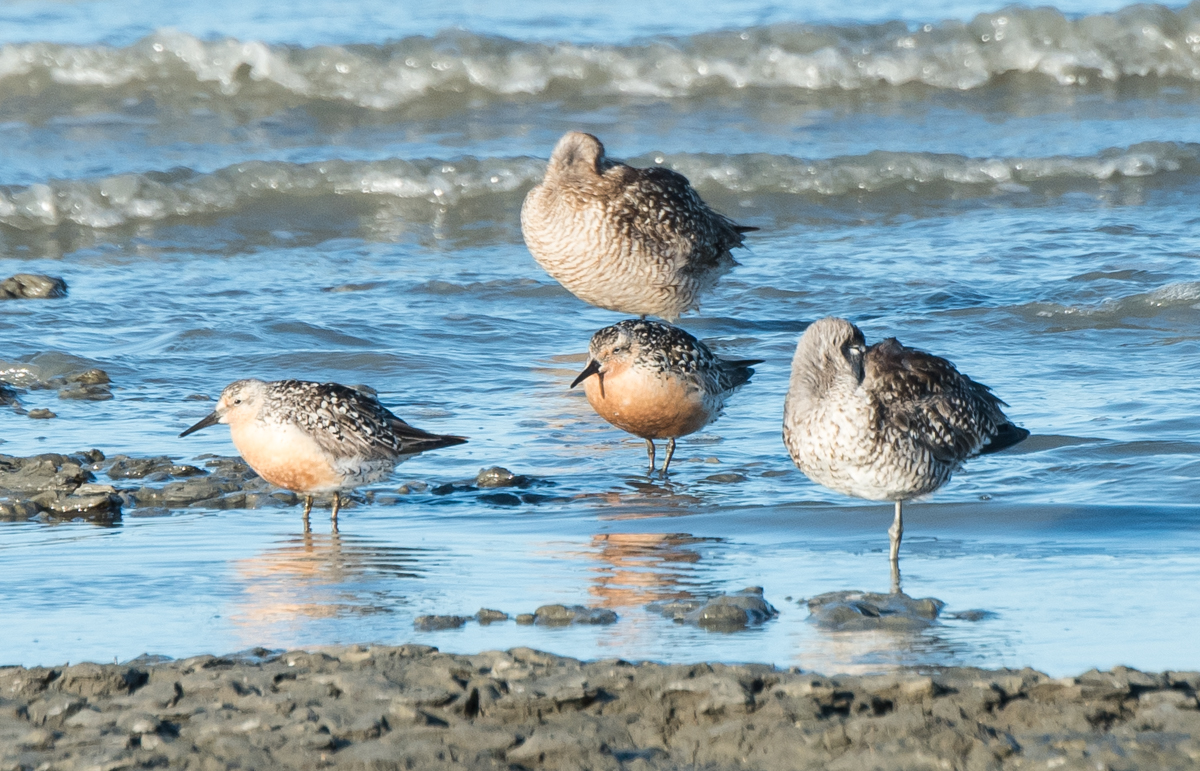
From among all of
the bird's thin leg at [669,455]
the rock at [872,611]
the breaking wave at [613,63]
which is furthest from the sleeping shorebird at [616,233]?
the breaking wave at [613,63]

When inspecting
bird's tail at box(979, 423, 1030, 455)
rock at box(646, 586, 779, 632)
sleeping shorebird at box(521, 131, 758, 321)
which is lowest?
rock at box(646, 586, 779, 632)

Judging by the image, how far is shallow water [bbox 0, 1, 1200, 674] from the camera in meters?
5.61

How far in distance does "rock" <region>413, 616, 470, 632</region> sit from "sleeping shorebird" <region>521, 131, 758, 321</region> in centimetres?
523

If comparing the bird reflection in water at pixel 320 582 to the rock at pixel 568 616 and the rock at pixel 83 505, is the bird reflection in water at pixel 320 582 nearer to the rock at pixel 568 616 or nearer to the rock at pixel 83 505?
A: the rock at pixel 568 616

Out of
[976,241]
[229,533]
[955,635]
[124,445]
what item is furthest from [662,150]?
[955,635]

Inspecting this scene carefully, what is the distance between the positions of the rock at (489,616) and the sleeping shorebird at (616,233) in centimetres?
517

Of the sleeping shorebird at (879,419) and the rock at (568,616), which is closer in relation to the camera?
the rock at (568,616)

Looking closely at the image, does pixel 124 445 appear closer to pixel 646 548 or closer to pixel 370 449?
pixel 370 449

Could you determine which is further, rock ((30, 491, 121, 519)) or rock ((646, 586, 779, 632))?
rock ((30, 491, 121, 519))

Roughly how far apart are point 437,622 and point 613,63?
44.5 ft

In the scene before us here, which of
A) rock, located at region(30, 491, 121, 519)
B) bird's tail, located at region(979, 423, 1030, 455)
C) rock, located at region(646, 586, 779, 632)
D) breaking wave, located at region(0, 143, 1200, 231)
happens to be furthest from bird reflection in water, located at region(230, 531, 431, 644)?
breaking wave, located at region(0, 143, 1200, 231)

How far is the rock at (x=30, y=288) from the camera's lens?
1086cm

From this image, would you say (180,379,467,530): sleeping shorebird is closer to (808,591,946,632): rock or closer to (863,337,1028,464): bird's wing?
(863,337,1028,464): bird's wing

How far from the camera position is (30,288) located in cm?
1092
